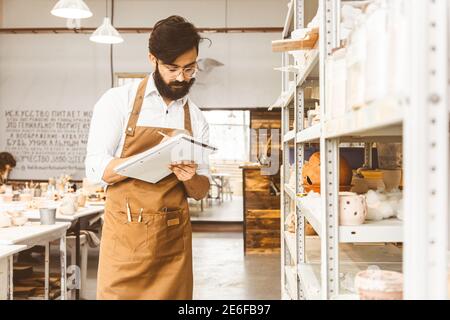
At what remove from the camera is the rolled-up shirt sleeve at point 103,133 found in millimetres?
2205

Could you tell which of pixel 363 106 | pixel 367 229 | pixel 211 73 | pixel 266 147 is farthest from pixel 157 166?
pixel 211 73

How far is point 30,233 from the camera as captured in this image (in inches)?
128

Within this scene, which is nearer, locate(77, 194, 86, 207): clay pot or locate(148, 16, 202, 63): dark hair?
locate(148, 16, 202, 63): dark hair

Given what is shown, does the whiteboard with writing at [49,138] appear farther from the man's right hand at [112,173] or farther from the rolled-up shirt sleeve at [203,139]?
the man's right hand at [112,173]

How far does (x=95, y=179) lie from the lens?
2256 mm

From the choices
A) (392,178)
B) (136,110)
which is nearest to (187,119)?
(136,110)

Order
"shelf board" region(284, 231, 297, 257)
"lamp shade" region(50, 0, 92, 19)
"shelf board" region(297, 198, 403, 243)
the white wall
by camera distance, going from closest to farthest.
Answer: "shelf board" region(297, 198, 403, 243) → "shelf board" region(284, 231, 297, 257) → "lamp shade" region(50, 0, 92, 19) → the white wall

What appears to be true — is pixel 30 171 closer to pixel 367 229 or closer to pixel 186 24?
pixel 186 24

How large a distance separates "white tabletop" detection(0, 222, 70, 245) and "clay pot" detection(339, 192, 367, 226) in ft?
6.96

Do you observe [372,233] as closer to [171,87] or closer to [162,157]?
[162,157]

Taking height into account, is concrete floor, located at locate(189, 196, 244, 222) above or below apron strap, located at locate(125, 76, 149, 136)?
below

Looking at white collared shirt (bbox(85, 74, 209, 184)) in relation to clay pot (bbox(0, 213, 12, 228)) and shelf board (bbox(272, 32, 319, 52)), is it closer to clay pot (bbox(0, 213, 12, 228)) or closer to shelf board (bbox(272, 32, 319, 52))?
shelf board (bbox(272, 32, 319, 52))

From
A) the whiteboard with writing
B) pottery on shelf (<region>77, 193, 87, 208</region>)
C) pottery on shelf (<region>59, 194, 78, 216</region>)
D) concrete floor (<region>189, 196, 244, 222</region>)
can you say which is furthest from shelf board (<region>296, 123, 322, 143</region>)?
the whiteboard with writing

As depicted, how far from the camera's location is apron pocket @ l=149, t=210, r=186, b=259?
220cm
